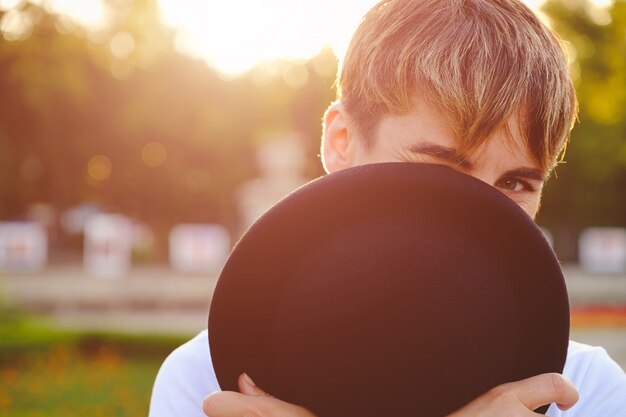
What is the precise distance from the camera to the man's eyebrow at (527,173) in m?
1.52

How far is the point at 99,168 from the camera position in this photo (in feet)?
127

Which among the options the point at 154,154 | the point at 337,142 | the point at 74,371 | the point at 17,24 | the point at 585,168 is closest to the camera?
the point at 337,142

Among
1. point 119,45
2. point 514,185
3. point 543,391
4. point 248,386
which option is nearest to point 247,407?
point 248,386

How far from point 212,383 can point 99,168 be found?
38217 mm

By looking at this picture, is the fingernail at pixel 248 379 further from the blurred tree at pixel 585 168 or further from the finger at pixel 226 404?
the blurred tree at pixel 585 168

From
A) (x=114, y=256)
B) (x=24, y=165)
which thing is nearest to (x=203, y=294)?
(x=114, y=256)

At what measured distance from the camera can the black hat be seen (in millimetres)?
1125

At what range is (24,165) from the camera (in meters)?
35.5

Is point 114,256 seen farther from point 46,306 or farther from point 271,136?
point 271,136

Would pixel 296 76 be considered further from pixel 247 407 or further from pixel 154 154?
pixel 247 407

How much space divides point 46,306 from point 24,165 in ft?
45.7

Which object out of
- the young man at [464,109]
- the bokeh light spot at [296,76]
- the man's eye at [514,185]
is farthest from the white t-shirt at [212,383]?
A: the bokeh light spot at [296,76]

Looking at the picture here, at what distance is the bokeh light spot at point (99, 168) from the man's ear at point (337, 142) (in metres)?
36.5

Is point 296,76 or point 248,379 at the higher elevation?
point 296,76
